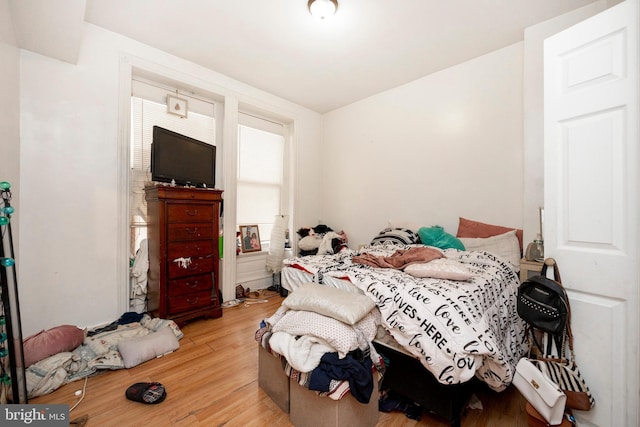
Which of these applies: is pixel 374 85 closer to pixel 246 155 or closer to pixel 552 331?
pixel 246 155

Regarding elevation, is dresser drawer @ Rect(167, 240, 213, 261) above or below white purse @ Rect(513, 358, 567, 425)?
above

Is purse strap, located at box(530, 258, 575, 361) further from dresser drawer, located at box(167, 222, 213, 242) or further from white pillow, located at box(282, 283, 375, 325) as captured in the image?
dresser drawer, located at box(167, 222, 213, 242)

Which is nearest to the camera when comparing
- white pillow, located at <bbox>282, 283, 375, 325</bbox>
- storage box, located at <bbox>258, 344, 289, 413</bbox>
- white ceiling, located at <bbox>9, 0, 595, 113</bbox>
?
white pillow, located at <bbox>282, 283, 375, 325</bbox>

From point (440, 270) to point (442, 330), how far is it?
1.67ft

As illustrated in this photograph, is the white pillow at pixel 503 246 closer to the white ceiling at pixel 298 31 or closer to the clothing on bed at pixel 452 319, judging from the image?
the clothing on bed at pixel 452 319

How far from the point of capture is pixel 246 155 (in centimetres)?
378

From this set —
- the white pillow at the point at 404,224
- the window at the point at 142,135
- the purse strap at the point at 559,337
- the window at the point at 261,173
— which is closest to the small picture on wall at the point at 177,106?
the window at the point at 142,135

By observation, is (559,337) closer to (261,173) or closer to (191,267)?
(191,267)

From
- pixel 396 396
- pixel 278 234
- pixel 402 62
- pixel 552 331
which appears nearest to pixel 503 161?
pixel 402 62

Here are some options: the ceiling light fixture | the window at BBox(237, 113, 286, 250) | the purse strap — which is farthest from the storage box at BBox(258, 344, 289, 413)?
the ceiling light fixture

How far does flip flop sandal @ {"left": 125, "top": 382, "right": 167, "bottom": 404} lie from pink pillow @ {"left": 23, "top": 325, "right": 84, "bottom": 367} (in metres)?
0.77

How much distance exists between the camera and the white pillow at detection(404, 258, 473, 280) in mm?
1595

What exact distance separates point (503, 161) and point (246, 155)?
3.23 m

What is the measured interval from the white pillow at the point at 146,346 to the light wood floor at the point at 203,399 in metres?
0.05
